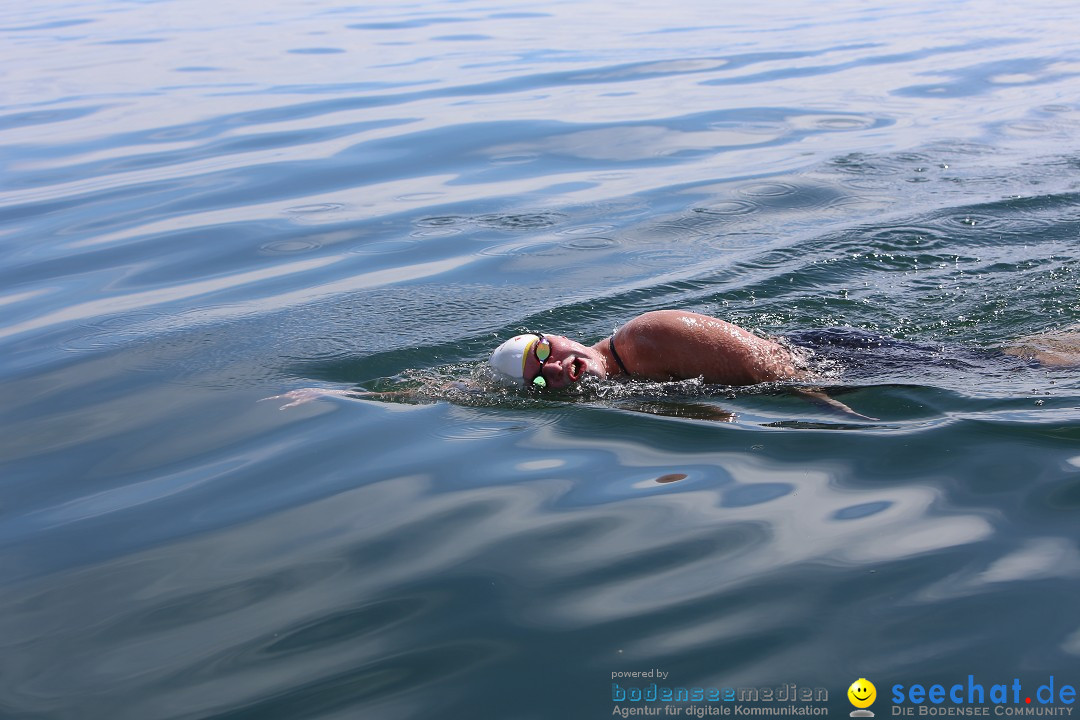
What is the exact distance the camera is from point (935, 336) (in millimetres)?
7398

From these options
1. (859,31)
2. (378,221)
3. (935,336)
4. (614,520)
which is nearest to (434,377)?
(614,520)

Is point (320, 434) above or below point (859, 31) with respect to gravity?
below

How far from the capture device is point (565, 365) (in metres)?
6.38

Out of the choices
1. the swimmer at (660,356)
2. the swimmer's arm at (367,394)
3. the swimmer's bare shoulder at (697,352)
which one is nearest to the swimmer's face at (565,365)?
the swimmer at (660,356)

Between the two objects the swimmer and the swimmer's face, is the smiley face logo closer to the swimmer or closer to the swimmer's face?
the swimmer

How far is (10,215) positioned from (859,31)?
19.1m

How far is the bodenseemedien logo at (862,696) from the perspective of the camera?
338cm

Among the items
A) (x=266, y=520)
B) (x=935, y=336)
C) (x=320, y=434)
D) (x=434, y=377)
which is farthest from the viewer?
(x=935, y=336)

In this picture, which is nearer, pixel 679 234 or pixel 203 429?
pixel 203 429

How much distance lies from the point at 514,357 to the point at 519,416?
0.54 metres

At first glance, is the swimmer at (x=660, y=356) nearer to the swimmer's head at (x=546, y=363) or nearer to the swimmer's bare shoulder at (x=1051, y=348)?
the swimmer's head at (x=546, y=363)

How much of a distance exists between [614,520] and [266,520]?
1.64 meters

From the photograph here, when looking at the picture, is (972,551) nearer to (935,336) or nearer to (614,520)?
(614,520)

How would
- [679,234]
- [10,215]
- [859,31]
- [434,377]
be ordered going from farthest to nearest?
[859,31] → [10,215] → [679,234] → [434,377]
